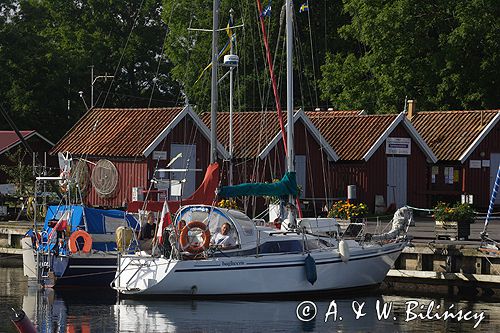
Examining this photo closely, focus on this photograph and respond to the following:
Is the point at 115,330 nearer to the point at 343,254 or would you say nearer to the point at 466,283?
the point at 343,254

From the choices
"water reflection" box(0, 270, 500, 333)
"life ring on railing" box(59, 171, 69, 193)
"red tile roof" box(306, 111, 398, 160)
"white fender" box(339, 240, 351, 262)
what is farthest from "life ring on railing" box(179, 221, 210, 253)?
"red tile roof" box(306, 111, 398, 160)

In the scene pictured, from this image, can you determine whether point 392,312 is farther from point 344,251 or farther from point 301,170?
point 301,170

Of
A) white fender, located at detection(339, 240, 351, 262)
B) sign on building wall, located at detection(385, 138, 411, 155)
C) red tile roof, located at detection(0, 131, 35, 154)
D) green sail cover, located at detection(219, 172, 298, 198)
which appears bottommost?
white fender, located at detection(339, 240, 351, 262)

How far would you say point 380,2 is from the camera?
62.2 meters

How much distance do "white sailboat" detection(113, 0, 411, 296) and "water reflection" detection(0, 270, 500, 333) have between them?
38 cm

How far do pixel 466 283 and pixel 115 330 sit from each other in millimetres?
10507

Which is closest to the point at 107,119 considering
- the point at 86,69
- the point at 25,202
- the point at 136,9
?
the point at 25,202

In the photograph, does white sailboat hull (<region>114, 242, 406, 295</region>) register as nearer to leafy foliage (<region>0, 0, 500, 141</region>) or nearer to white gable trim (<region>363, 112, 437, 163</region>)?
white gable trim (<region>363, 112, 437, 163</region>)

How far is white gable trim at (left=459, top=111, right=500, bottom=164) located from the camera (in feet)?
162

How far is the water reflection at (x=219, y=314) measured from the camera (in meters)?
26.1

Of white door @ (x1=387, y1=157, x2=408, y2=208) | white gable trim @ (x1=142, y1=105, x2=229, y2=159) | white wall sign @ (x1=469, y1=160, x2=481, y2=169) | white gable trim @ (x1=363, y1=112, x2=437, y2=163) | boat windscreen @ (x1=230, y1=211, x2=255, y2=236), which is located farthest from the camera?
white wall sign @ (x1=469, y1=160, x2=481, y2=169)

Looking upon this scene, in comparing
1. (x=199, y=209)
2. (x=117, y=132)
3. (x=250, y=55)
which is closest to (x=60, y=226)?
(x=199, y=209)

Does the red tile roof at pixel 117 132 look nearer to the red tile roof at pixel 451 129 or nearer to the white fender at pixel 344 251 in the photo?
the red tile roof at pixel 451 129

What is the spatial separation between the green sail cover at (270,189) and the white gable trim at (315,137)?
46.9ft
